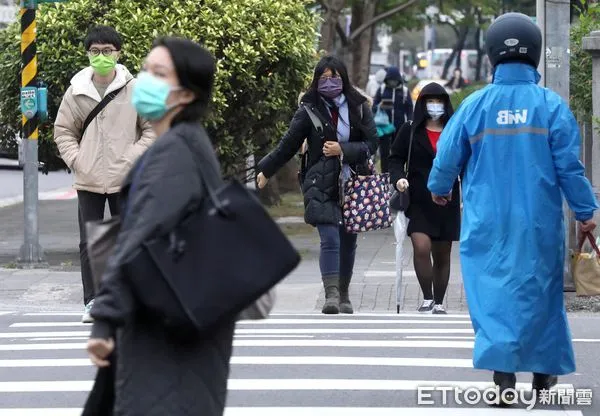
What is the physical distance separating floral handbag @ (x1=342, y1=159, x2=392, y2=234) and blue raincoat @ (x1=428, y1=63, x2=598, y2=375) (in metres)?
3.50

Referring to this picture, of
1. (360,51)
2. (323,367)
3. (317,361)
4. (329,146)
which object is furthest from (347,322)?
(360,51)

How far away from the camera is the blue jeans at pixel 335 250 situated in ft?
34.2

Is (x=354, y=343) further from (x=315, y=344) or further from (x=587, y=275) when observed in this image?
(x=587, y=275)

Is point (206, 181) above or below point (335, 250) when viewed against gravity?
above

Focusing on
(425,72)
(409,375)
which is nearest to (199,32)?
(409,375)

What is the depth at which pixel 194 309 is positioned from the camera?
4234 millimetres

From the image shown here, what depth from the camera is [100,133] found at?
10094 millimetres

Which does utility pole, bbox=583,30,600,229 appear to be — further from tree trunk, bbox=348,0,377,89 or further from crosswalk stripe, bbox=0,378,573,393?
→ tree trunk, bbox=348,0,377,89

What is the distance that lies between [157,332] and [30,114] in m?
9.02

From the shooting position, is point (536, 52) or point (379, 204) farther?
point (379, 204)

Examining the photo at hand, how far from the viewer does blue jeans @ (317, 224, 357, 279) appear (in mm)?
10430

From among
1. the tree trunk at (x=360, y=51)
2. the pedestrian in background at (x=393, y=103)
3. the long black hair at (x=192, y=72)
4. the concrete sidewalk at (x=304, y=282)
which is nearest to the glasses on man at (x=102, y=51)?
the concrete sidewalk at (x=304, y=282)

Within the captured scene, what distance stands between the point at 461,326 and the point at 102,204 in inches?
103

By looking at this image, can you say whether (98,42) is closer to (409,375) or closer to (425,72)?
(409,375)
